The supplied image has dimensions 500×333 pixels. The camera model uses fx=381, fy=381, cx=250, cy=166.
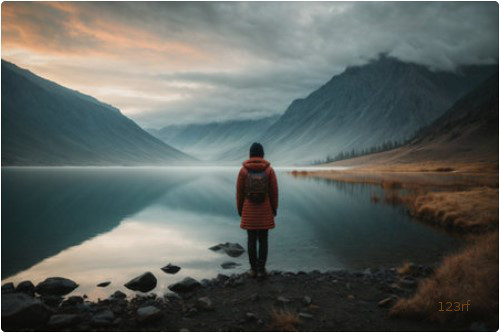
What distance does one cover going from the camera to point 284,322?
923 centimetres

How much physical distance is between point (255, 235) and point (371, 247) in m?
10.0

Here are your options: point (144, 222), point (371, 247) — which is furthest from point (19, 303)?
point (144, 222)

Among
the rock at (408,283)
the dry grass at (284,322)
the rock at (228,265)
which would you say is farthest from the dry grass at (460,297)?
the rock at (228,265)

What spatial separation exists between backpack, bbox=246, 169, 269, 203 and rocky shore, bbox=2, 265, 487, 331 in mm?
3049

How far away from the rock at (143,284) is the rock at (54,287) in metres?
2.10

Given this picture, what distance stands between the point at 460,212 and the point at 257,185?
2084cm

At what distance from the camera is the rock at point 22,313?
32.2 ft

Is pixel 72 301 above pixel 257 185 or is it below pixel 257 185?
below

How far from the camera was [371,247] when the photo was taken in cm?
2083

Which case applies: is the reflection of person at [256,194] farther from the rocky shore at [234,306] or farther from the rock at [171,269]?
the rock at [171,269]

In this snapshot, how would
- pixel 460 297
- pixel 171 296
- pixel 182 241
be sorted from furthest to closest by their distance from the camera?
pixel 182 241, pixel 171 296, pixel 460 297

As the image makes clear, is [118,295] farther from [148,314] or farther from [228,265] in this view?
[228,265]

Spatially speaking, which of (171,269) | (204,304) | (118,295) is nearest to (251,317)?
(204,304)

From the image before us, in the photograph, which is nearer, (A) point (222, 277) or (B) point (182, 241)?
(A) point (222, 277)
